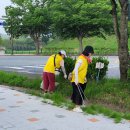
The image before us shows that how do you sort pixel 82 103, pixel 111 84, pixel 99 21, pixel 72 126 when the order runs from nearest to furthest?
1. pixel 72 126
2. pixel 82 103
3. pixel 111 84
4. pixel 99 21

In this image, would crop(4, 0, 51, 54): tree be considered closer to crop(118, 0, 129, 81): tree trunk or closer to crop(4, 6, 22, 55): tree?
crop(4, 6, 22, 55): tree

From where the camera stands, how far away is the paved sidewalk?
6686 millimetres

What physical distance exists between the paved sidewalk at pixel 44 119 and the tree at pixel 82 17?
3249 cm

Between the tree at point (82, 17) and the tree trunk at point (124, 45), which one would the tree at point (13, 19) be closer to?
the tree at point (82, 17)

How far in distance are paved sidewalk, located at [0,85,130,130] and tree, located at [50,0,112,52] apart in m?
32.5

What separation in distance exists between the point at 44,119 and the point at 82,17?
1347 inches

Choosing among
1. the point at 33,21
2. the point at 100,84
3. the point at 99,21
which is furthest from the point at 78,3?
the point at 100,84

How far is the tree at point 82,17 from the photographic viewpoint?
40.8 meters

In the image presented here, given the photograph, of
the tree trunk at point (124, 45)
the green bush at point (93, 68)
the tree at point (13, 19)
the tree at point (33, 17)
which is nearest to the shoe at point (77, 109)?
the tree trunk at point (124, 45)

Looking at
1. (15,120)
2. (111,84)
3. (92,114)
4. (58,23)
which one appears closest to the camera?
(15,120)

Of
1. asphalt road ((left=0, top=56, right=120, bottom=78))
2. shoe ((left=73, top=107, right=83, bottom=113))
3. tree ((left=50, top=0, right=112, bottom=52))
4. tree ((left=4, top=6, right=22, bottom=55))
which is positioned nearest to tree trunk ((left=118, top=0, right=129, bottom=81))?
shoe ((left=73, top=107, right=83, bottom=113))

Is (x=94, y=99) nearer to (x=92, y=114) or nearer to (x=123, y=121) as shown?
(x=92, y=114)

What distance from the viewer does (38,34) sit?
5166 centimetres

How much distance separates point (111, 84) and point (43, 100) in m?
2.12
